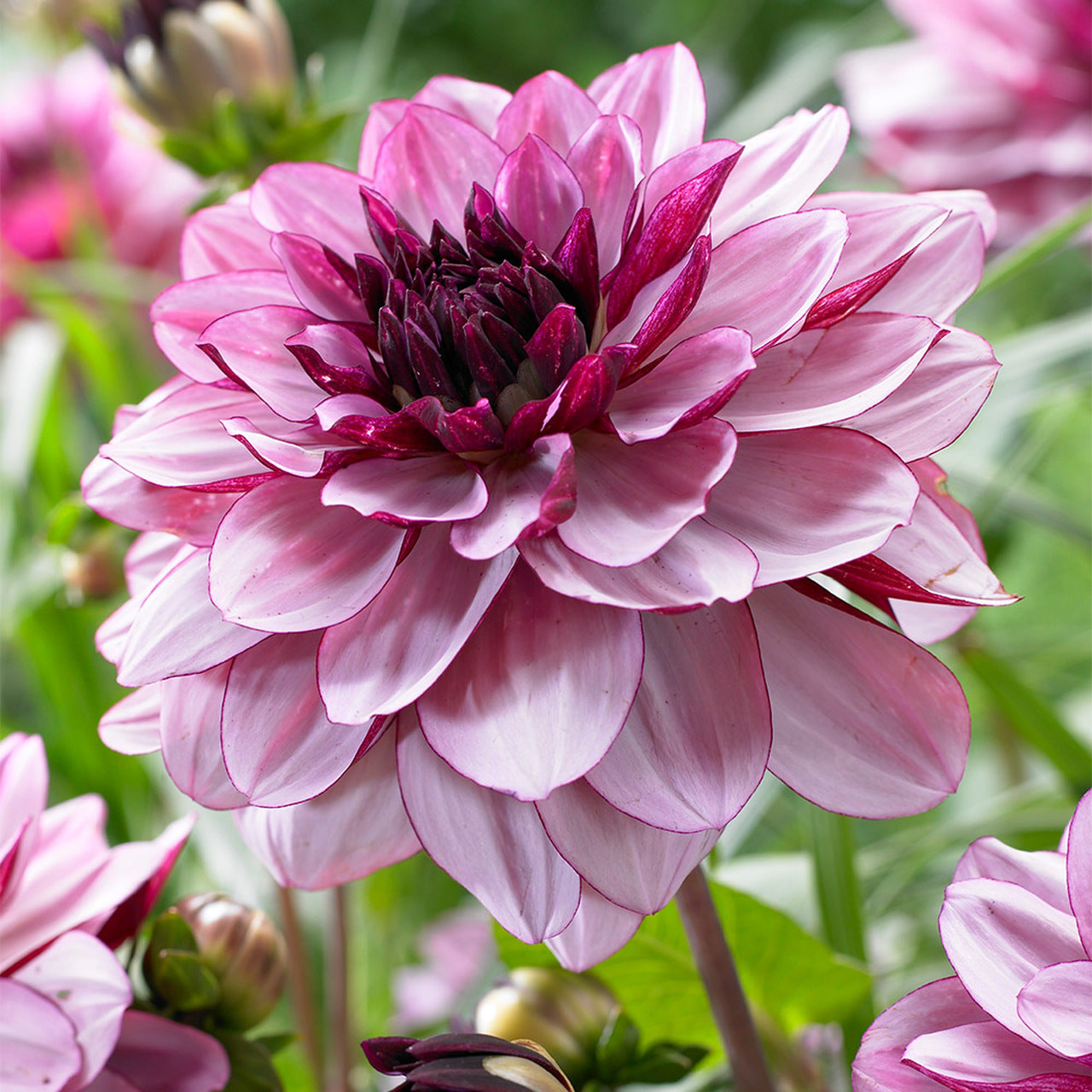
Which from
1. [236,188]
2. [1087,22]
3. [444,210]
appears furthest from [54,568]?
[1087,22]

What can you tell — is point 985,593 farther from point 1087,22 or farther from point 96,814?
point 1087,22

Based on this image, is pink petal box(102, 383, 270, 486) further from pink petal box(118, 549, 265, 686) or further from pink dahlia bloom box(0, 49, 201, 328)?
pink dahlia bloom box(0, 49, 201, 328)

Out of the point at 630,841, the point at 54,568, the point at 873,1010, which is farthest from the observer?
the point at 54,568

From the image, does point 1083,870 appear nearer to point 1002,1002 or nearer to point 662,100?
point 1002,1002

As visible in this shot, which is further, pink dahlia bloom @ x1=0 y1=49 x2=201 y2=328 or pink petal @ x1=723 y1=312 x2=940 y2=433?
pink dahlia bloom @ x1=0 y1=49 x2=201 y2=328

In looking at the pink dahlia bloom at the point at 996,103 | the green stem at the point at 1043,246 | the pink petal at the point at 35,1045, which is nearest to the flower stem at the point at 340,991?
the pink petal at the point at 35,1045

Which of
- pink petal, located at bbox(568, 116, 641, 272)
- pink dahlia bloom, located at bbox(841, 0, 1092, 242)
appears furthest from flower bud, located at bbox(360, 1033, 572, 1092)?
pink dahlia bloom, located at bbox(841, 0, 1092, 242)
